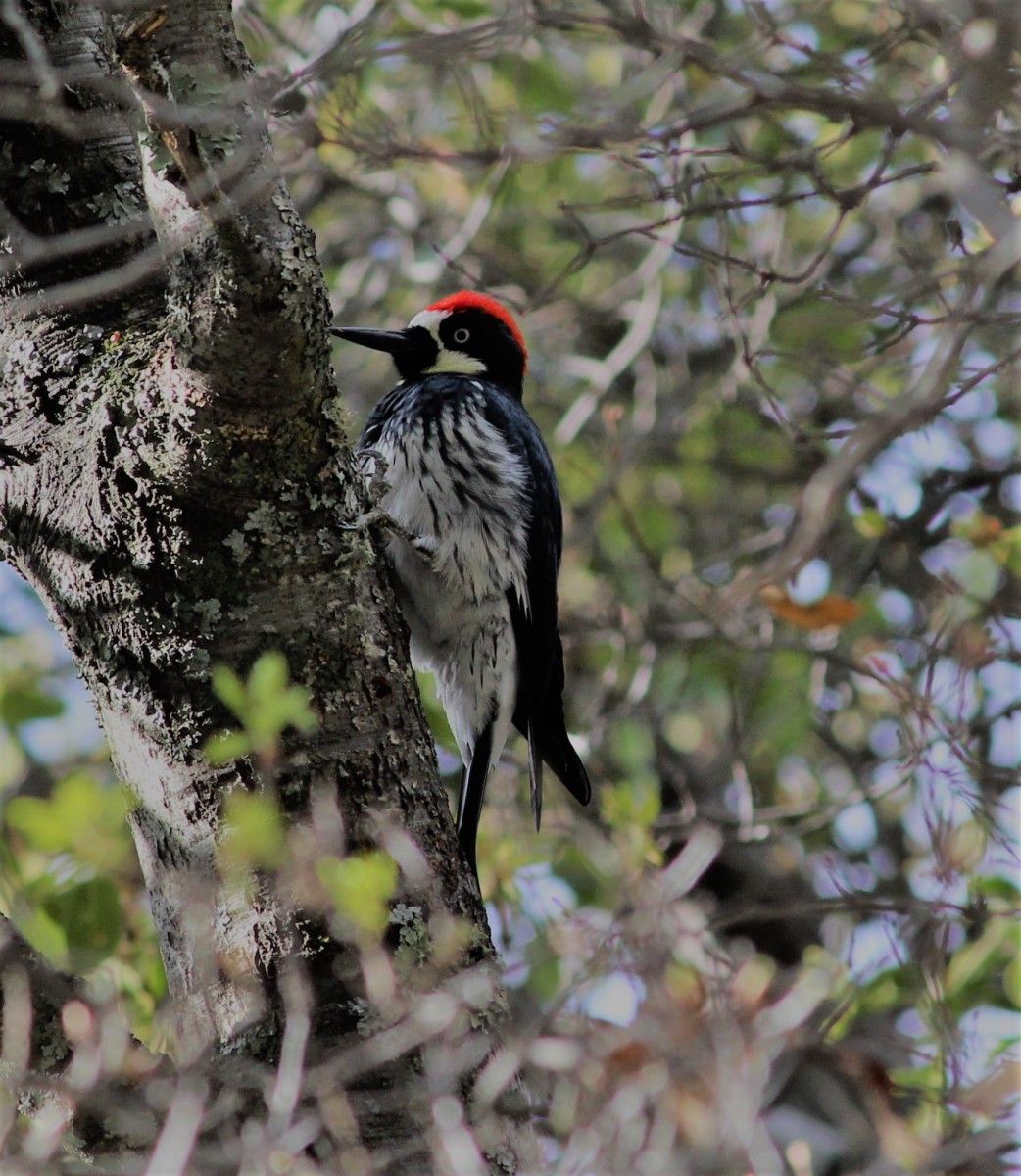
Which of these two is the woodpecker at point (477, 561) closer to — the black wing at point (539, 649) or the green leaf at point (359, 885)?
the black wing at point (539, 649)

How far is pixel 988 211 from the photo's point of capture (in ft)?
5.81

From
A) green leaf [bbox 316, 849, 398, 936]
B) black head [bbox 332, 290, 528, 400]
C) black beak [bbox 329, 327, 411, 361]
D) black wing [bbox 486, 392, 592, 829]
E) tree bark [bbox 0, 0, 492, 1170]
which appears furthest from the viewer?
black head [bbox 332, 290, 528, 400]

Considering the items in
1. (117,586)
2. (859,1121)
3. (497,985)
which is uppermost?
(117,586)

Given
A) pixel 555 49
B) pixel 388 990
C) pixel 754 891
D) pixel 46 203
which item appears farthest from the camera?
pixel 555 49

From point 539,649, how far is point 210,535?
74.2 inches

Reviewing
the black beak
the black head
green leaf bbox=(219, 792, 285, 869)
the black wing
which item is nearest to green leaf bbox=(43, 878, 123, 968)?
green leaf bbox=(219, 792, 285, 869)

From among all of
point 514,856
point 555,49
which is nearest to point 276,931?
point 514,856

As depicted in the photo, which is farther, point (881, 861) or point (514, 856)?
point (881, 861)

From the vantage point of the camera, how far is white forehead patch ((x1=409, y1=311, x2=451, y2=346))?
483 centimetres

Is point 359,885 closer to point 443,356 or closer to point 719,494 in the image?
point 443,356

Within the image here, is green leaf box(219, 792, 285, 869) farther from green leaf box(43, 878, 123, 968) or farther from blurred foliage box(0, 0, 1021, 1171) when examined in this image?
green leaf box(43, 878, 123, 968)

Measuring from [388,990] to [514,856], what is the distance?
1.89 metres

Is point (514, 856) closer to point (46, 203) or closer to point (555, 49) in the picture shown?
point (46, 203)

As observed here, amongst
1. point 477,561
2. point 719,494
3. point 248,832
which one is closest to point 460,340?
point 477,561
